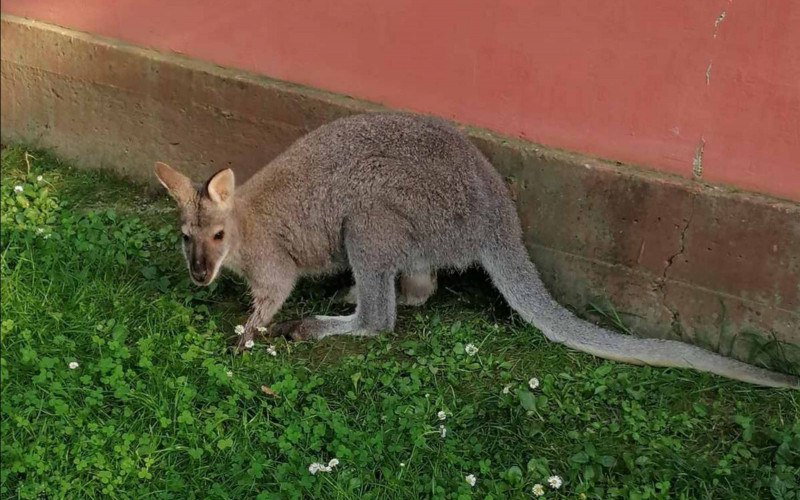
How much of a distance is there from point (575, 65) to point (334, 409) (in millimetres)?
1921

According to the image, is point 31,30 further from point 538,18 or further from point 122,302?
point 538,18

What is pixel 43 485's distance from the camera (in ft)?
11.8

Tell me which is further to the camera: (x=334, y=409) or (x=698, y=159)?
(x=698, y=159)

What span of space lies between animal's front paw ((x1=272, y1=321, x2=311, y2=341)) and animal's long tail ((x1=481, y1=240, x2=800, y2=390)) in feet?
3.13

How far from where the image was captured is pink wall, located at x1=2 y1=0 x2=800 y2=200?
3961 millimetres

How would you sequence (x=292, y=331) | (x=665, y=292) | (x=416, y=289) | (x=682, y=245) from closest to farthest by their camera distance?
(x=682, y=245), (x=665, y=292), (x=292, y=331), (x=416, y=289)

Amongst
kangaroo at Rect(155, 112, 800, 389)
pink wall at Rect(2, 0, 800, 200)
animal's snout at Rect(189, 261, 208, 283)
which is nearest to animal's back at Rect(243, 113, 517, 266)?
kangaroo at Rect(155, 112, 800, 389)

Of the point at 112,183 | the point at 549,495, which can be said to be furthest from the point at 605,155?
the point at 112,183

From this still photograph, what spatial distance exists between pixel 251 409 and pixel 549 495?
A: 132 cm

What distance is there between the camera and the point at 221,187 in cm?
445

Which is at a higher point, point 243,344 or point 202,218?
point 202,218

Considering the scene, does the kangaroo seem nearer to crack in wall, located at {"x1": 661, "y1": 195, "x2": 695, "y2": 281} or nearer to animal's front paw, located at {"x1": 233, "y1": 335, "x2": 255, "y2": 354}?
animal's front paw, located at {"x1": 233, "y1": 335, "x2": 255, "y2": 354}

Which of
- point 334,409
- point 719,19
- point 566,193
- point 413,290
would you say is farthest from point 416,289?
point 719,19

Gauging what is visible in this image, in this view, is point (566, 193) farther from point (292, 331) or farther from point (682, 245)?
point (292, 331)
